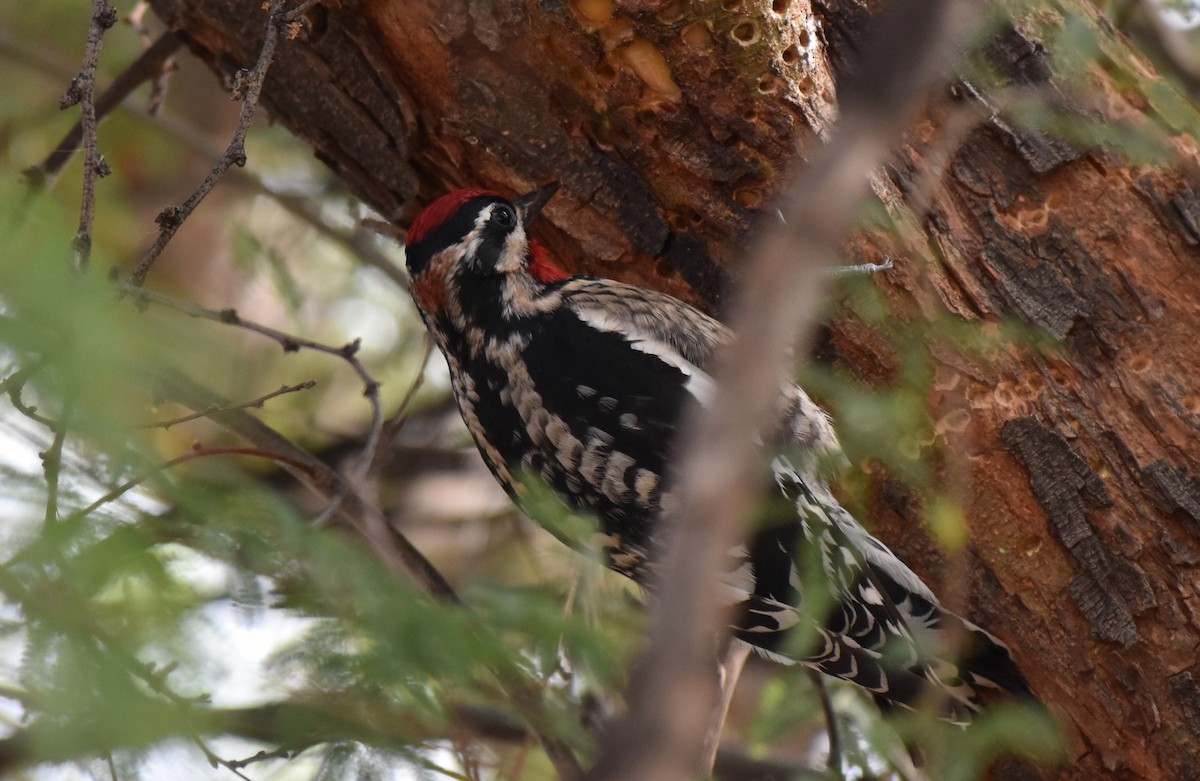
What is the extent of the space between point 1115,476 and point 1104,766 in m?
0.63

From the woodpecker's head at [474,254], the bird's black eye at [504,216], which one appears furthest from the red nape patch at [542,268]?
the bird's black eye at [504,216]

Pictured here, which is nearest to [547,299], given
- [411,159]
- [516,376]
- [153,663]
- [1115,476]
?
[516,376]

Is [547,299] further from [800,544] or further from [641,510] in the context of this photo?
[800,544]

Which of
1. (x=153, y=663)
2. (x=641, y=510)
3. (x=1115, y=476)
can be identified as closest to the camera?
(x=153, y=663)

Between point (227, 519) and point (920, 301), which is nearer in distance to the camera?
point (227, 519)

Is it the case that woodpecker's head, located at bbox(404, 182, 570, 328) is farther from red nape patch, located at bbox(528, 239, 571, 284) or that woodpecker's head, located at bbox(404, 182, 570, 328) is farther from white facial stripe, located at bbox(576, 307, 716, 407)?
white facial stripe, located at bbox(576, 307, 716, 407)

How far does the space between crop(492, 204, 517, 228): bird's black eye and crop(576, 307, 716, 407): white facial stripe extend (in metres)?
0.28

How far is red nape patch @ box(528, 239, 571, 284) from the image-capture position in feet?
10.1

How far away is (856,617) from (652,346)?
0.80 m

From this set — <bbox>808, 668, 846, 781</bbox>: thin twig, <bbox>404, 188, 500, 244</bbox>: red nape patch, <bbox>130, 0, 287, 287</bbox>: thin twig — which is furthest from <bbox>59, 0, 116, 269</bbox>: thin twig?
<bbox>808, 668, 846, 781</bbox>: thin twig

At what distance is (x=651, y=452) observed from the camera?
8.80ft

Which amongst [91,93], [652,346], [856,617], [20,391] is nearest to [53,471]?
[20,391]

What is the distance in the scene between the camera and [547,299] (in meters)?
2.99

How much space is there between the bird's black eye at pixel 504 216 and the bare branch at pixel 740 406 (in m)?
2.01
